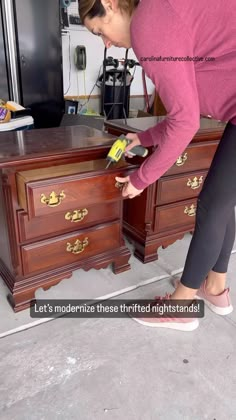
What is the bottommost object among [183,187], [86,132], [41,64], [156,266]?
[156,266]

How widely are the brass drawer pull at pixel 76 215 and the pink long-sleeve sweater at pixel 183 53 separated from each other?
387mm

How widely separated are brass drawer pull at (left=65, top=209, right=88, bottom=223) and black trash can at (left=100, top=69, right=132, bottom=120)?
237cm

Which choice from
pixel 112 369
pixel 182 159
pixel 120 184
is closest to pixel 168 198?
pixel 182 159

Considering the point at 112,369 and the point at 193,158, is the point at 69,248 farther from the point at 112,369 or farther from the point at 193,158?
the point at 193,158

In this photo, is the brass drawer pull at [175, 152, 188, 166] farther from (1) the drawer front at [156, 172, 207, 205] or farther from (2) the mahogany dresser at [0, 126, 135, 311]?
(2) the mahogany dresser at [0, 126, 135, 311]

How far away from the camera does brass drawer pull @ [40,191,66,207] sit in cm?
95

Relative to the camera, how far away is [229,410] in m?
0.85

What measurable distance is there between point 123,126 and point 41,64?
1.35 m

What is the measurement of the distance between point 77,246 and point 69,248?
0.03m

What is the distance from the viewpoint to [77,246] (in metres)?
1.21

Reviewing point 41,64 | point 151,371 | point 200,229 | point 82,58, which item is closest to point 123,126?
point 200,229

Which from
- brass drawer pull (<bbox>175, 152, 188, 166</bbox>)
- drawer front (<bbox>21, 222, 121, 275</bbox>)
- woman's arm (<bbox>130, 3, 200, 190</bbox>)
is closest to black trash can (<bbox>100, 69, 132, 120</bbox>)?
brass drawer pull (<bbox>175, 152, 188, 166</bbox>)

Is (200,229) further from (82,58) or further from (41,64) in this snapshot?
(82,58)

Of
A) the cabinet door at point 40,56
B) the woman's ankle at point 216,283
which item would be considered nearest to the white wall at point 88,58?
the cabinet door at point 40,56
